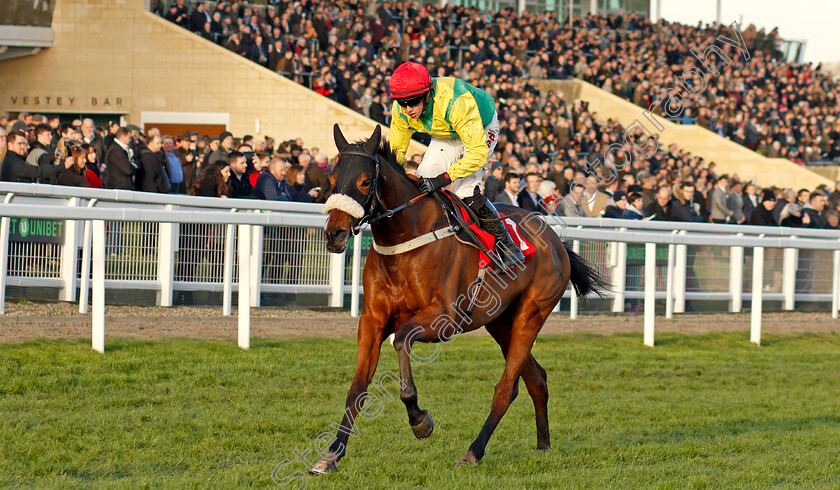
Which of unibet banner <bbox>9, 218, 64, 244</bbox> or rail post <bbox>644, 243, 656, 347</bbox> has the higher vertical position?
unibet banner <bbox>9, 218, 64, 244</bbox>

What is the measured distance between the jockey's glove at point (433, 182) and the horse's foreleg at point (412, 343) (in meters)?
0.62

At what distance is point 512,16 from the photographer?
2730 cm

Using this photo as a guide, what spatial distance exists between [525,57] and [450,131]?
815 inches

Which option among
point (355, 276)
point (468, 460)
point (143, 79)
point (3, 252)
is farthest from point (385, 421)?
point (143, 79)

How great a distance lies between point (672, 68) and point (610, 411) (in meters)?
21.9

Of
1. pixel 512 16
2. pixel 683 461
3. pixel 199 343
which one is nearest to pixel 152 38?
pixel 512 16

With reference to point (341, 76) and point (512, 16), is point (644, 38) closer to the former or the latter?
point (512, 16)

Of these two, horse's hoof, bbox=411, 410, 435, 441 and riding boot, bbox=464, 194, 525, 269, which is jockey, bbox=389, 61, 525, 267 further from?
horse's hoof, bbox=411, 410, 435, 441

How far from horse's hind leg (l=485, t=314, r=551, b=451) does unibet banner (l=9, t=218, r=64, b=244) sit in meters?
3.22

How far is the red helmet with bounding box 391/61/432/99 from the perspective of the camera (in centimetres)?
484

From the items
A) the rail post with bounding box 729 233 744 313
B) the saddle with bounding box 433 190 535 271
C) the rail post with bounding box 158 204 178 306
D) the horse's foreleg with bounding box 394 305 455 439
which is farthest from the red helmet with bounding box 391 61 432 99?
the rail post with bounding box 729 233 744 313

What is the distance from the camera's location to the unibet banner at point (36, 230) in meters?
6.66

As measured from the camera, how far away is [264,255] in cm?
858

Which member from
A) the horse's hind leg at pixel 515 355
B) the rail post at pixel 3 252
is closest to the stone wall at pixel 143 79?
the rail post at pixel 3 252
